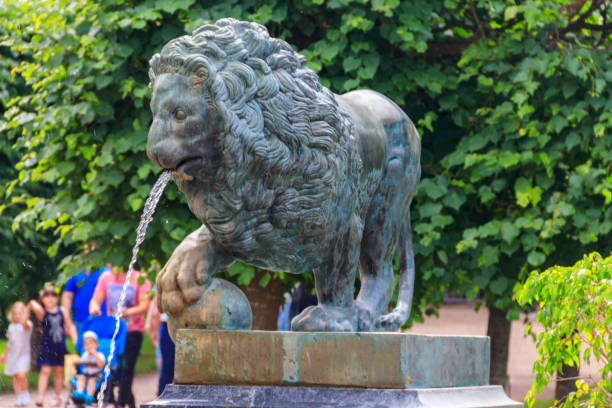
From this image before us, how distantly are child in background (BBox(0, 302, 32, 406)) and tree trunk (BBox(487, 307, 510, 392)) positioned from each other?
459cm

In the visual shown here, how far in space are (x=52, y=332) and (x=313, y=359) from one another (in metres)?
7.50

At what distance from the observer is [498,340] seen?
1014cm

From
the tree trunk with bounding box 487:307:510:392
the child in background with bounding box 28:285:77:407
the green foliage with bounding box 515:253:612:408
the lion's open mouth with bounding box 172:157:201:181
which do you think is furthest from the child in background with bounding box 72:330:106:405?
the lion's open mouth with bounding box 172:157:201:181

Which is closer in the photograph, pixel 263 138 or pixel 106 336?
pixel 263 138

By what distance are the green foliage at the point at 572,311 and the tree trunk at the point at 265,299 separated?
2940mm

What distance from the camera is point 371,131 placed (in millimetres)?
4457

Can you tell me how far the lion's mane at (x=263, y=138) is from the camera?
377 cm

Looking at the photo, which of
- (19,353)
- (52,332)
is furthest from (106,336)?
(52,332)

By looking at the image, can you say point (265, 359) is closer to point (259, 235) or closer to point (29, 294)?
point (259, 235)

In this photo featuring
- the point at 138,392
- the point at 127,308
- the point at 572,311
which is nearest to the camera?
the point at 572,311

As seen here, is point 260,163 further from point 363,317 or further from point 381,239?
point 381,239

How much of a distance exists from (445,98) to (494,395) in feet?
14.5

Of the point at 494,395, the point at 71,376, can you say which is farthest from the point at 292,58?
the point at 71,376

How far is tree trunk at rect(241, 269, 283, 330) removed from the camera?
28.3 feet
